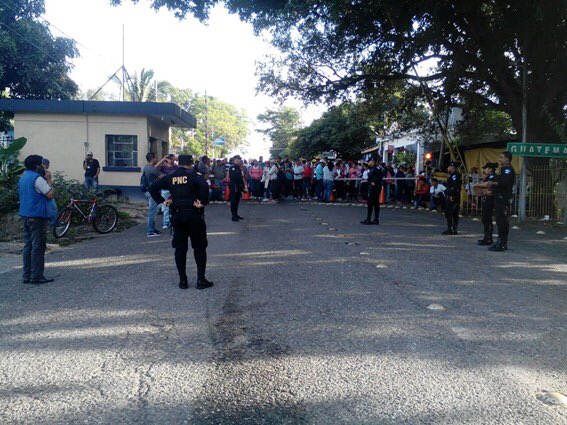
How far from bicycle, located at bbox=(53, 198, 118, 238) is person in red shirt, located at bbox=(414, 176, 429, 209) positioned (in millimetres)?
12725

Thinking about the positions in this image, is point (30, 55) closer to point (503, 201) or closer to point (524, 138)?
point (524, 138)

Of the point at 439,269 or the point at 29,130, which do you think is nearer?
the point at 439,269

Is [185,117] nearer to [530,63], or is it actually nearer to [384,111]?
[384,111]

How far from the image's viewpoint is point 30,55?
29141 millimetres

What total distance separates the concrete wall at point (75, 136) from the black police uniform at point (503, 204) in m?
14.8

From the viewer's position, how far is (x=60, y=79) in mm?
31266

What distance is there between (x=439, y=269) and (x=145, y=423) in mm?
6317

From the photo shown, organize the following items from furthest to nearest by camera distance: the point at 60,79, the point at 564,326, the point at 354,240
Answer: the point at 60,79, the point at 354,240, the point at 564,326

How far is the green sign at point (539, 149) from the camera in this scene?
607 inches

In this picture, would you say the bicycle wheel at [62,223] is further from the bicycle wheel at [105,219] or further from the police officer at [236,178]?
the police officer at [236,178]

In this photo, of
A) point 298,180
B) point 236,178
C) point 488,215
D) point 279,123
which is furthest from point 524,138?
point 279,123

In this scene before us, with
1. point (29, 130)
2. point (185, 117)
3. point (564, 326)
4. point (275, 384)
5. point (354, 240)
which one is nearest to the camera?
point (275, 384)

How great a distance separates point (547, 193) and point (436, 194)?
3.99m

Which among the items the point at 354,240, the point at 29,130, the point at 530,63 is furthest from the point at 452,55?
the point at 29,130
